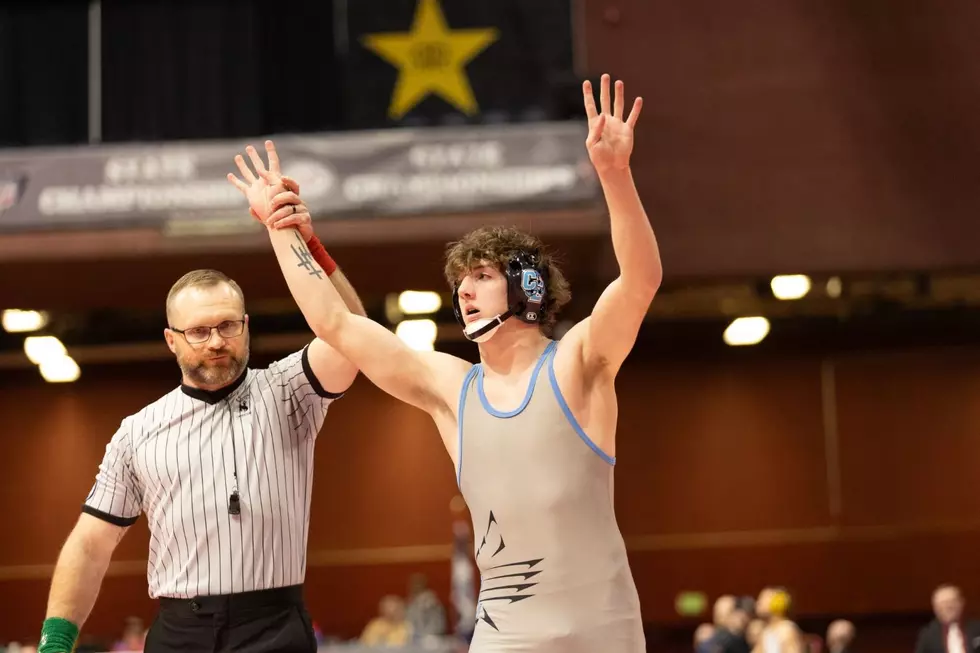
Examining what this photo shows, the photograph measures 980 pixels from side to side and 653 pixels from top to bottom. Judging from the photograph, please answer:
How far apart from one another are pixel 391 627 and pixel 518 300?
407 inches

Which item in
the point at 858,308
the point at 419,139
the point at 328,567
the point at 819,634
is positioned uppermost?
the point at 419,139

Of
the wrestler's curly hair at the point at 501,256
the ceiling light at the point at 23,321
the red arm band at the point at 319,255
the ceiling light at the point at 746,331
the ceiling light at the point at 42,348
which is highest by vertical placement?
the ceiling light at the point at 23,321

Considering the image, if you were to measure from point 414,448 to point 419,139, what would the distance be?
539 cm

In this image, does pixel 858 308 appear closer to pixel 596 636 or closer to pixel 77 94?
pixel 77 94

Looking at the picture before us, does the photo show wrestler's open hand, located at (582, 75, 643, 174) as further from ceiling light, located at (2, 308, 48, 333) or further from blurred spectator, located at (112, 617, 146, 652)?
ceiling light, located at (2, 308, 48, 333)

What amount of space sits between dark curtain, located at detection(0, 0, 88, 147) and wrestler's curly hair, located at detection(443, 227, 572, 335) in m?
11.0

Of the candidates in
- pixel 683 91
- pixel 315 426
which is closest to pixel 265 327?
pixel 683 91

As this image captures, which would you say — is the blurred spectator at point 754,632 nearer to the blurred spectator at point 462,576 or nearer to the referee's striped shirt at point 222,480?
the blurred spectator at point 462,576

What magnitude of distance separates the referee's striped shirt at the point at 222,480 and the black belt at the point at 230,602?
0.02m

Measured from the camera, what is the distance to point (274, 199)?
345 centimetres

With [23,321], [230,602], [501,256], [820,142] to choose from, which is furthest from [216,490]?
[23,321]

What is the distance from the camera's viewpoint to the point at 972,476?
572 inches

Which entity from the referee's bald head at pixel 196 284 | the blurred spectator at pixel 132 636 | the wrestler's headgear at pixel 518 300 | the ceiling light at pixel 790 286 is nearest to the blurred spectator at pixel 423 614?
the blurred spectator at pixel 132 636

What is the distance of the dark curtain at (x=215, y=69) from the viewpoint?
13.2 meters
